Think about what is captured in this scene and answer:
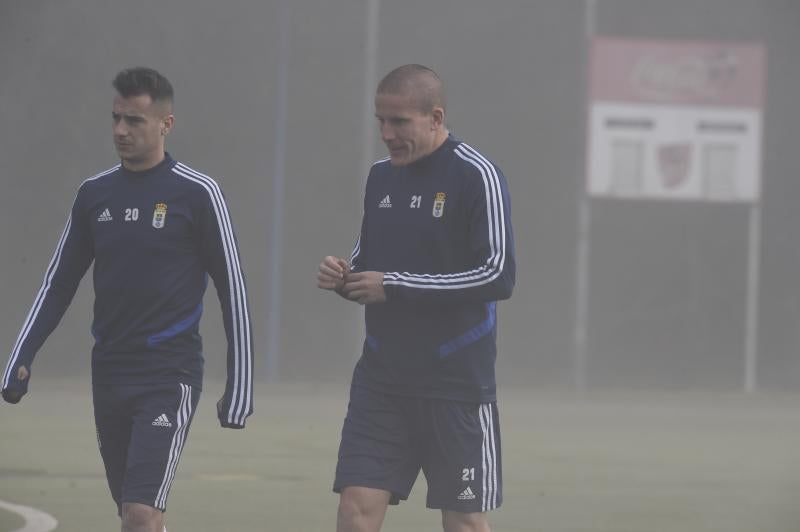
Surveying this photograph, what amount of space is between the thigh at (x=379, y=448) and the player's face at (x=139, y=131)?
1.09 meters

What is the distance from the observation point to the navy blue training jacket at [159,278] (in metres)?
5.73

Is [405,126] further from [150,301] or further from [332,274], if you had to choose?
[150,301]

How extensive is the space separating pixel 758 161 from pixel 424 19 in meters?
3.78

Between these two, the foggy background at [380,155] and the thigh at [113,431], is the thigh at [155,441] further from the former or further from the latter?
the foggy background at [380,155]

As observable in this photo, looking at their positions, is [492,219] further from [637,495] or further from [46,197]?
[46,197]

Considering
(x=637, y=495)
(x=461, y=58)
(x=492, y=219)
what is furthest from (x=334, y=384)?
(x=492, y=219)

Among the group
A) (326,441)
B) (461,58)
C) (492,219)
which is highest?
(461,58)

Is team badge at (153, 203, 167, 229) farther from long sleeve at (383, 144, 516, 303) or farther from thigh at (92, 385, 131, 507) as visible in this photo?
long sleeve at (383, 144, 516, 303)

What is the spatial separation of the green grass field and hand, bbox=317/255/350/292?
3.04m

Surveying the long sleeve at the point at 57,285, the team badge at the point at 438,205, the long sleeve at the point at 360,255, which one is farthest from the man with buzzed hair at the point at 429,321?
the long sleeve at the point at 57,285

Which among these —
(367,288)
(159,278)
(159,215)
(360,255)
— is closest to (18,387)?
(159,278)

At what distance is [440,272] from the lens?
5461 mm

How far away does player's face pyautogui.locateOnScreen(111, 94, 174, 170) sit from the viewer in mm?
5828

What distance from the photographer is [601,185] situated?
58.6 feet
